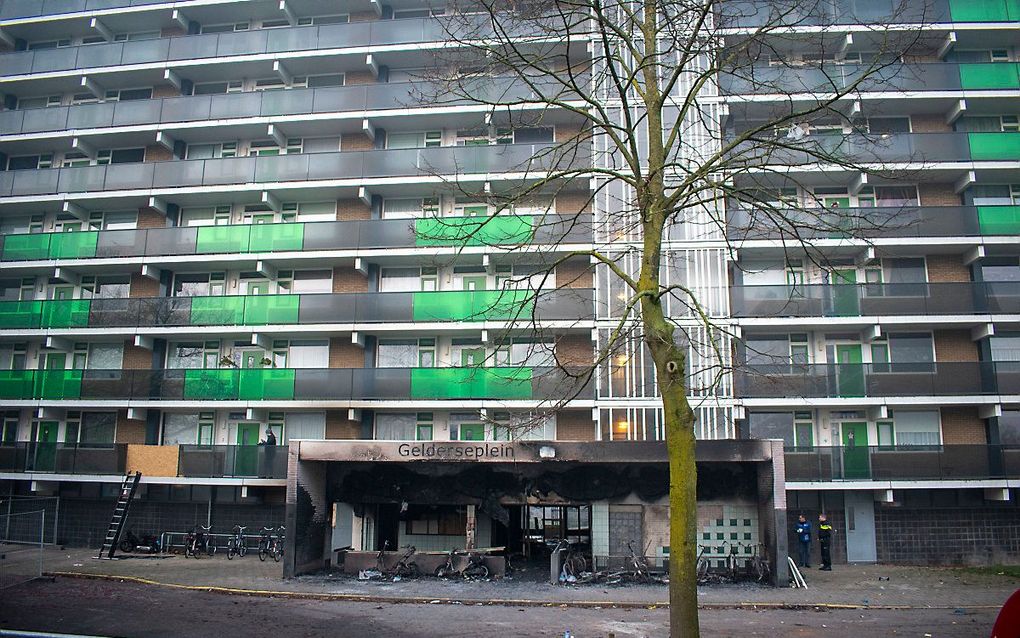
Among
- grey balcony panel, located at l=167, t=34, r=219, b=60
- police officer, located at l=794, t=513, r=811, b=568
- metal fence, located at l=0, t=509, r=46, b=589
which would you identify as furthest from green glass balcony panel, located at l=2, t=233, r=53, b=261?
police officer, located at l=794, t=513, r=811, b=568

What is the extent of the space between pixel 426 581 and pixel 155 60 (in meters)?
22.6

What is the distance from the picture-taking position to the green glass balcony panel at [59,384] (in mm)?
27672

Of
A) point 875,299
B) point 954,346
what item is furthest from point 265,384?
point 954,346

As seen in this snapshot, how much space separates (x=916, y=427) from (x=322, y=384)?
19758 millimetres

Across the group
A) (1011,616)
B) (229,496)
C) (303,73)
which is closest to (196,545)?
(229,496)

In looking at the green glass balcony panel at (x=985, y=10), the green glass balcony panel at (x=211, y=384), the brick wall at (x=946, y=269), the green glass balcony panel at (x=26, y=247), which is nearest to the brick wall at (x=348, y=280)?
the green glass balcony panel at (x=211, y=384)

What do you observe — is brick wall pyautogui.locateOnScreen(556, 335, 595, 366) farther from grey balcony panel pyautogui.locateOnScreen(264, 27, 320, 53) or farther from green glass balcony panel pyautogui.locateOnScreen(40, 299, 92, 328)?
green glass balcony panel pyautogui.locateOnScreen(40, 299, 92, 328)

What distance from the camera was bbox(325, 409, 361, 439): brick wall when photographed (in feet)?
86.7

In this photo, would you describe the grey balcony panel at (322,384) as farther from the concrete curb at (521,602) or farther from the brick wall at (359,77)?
the brick wall at (359,77)

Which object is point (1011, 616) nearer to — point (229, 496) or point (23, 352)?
point (229, 496)

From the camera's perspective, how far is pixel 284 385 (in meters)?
26.0

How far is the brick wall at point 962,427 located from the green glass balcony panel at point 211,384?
23.7 metres

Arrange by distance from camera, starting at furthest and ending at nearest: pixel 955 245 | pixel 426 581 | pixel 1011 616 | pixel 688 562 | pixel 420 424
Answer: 1. pixel 420 424
2. pixel 955 245
3. pixel 426 581
4. pixel 688 562
5. pixel 1011 616

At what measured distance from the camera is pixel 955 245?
81.6ft
